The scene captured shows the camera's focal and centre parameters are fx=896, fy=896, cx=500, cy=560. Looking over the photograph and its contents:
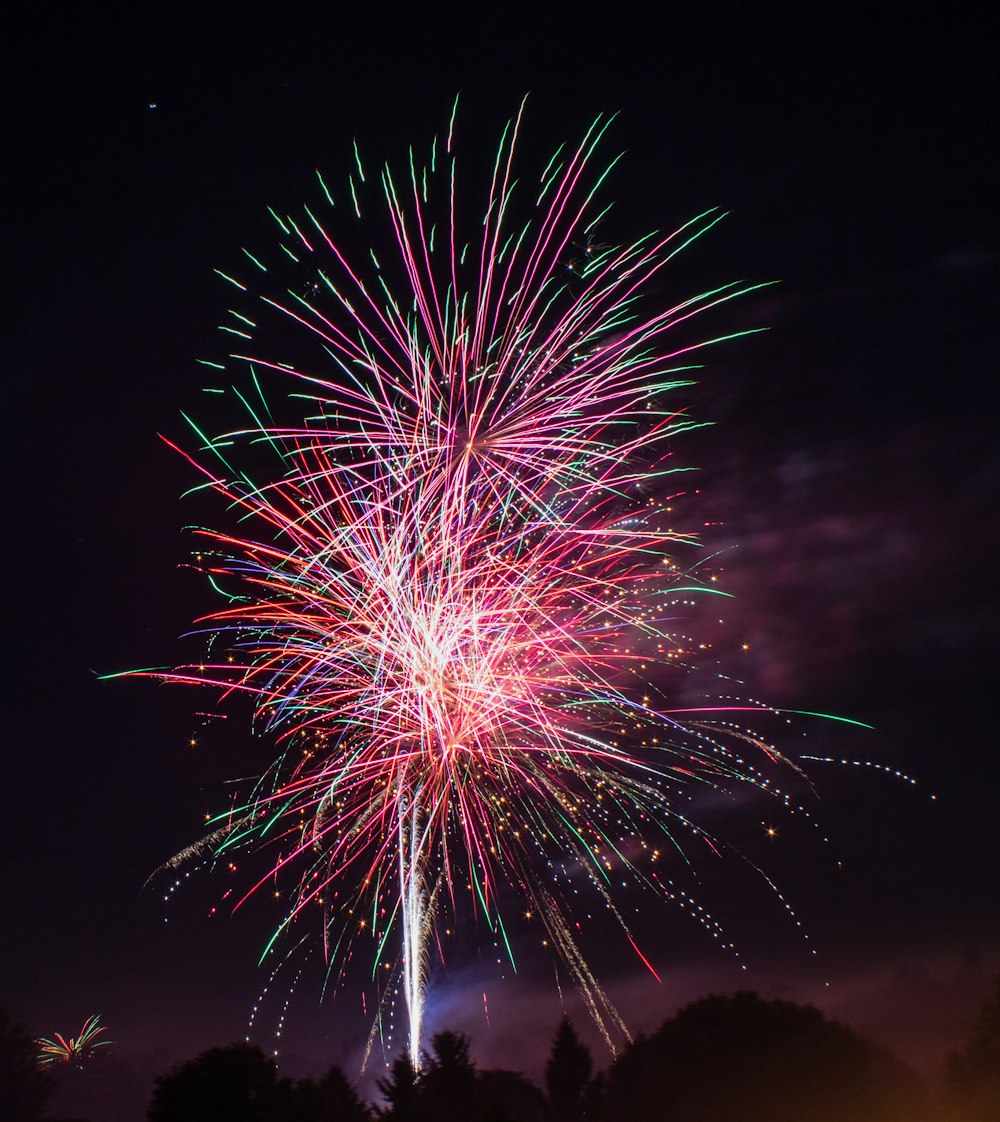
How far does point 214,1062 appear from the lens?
16.4m

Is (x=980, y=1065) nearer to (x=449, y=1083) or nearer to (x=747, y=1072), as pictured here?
(x=747, y=1072)

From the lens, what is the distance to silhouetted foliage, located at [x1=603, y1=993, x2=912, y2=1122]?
3148cm

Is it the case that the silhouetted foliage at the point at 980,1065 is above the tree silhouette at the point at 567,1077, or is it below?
below

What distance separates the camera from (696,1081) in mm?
33719

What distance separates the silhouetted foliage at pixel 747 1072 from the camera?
3148 cm

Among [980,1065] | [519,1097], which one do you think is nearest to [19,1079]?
[519,1097]

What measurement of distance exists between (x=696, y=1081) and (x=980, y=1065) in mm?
10098

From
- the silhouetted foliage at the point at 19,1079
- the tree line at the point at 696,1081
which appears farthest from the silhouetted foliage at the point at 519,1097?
the silhouetted foliage at the point at 19,1079

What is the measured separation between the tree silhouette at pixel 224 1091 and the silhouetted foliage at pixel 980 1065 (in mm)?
22184

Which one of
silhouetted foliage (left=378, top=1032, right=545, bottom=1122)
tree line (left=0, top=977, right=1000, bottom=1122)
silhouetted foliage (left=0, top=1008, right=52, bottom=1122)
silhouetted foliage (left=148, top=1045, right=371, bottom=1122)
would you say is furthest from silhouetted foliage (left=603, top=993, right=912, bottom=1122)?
silhouetted foliage (left=0, top=1008, right=52, bottom=1122)

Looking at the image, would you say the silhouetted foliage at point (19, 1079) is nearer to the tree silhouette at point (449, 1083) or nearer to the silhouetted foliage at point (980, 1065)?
the tree silhouette at point (449, 1083)

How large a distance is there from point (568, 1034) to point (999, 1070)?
15.0 meters

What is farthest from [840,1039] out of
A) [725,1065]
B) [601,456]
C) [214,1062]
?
[601,456]

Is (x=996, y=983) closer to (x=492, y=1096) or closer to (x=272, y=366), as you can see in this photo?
(x=492, y=1096)
